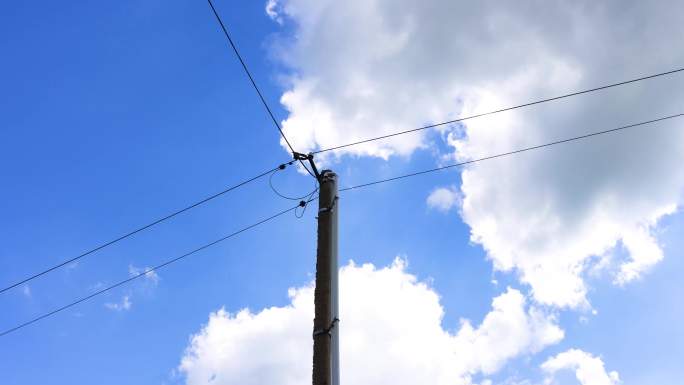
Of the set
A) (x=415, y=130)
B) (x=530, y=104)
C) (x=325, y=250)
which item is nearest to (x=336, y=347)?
(x=325, y=250)

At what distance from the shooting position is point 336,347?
6.95 metres

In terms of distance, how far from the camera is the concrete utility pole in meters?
6.74

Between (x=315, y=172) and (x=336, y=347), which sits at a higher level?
(x=315, y=172)

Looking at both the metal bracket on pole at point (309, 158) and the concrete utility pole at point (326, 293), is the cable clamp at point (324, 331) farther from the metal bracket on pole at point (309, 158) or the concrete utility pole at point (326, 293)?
the metal bracket on pole at point (309, 158)

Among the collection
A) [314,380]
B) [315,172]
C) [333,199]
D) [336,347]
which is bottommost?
[314,380]

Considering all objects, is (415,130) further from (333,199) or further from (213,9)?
(213,9)

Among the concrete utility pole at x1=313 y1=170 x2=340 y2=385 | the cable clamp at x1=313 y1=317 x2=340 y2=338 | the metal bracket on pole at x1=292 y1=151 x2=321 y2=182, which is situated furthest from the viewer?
the metal bracket on pole at x1=292 y1=151 x2=321 y2=182

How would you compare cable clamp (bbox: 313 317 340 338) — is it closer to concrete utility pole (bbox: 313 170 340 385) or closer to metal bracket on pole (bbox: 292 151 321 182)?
concrete utility pole (bbox: 313 170 340 385)

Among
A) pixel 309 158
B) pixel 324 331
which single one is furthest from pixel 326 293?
pixel 309 158

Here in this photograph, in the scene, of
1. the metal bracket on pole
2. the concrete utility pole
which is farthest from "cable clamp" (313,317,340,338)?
the metal bracket on pole

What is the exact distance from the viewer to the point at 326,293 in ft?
24.1

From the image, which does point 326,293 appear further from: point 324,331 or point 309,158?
point 309,158

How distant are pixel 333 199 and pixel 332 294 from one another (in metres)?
1.73

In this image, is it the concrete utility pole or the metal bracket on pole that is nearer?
the concrete utility pole
